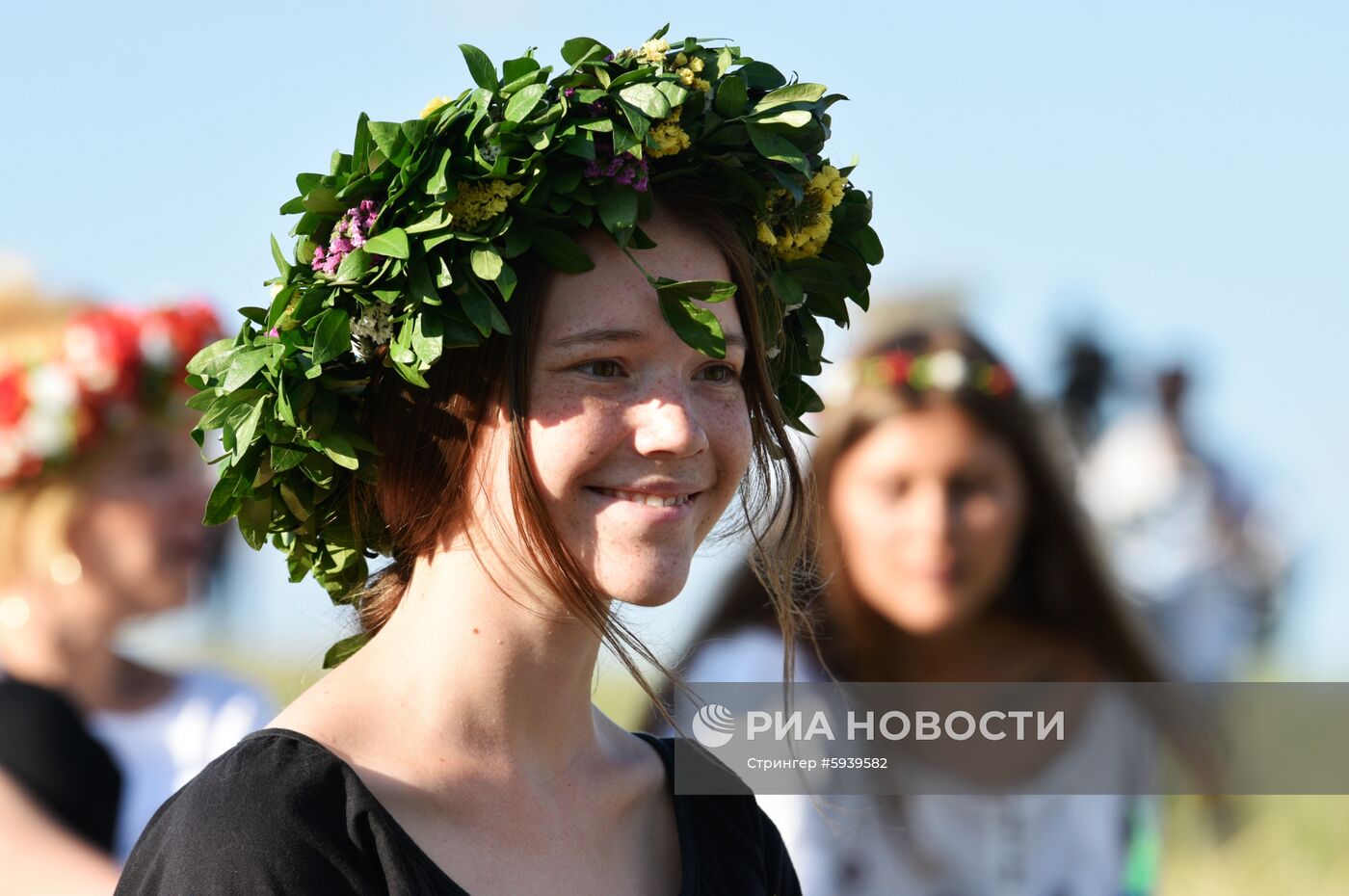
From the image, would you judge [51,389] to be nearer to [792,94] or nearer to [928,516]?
[928,516]

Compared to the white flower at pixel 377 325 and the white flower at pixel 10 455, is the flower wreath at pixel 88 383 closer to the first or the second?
the white flower at pixel 10 455

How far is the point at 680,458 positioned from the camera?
216 centimetres

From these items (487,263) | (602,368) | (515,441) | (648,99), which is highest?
(648,99)

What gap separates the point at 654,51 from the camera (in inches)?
90.1

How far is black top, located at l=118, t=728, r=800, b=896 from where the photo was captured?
6.30ft

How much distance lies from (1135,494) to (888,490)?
2.56 meters

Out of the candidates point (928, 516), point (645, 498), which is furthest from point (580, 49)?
point (928, 516)

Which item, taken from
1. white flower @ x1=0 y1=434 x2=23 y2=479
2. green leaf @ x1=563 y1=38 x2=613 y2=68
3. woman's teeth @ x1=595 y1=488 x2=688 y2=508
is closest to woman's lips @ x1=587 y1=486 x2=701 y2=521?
woman's teeth @ x1=595 y1=488 x2=688 y2=508

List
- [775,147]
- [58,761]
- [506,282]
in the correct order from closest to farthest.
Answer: [506,282], [775,147], [58,761]

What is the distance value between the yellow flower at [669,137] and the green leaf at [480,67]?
0.23 m

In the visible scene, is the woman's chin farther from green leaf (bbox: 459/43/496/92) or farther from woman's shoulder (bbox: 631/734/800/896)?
green leaf (bbox: 459/43/496/92)

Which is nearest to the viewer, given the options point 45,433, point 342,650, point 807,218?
point 807,218

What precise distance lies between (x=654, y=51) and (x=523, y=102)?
22cm

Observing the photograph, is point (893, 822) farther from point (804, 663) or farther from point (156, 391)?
point (156, 391)
